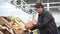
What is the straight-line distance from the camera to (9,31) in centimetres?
387

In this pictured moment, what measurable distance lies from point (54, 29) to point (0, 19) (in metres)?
1.00

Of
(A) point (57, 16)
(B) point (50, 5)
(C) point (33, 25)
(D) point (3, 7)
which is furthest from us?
(B) point (50, 5)

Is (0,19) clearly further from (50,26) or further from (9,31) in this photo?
(50,26)

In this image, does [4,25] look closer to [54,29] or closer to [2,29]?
[2,29]

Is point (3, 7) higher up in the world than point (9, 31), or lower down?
higher up

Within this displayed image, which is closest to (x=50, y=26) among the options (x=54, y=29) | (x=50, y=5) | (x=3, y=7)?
(x=54, y=29)

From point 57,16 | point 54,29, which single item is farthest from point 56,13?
point 54,29

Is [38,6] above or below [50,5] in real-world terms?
above

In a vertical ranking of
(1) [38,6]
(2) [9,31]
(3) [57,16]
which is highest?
(1) [38,6]

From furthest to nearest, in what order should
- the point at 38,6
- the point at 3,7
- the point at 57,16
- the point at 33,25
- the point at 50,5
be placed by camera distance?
the point at 50,5 < the point at 57,16 < the point at 38,6 < the point at 33,25 < the point at 3,7

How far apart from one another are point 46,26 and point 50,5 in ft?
31.2

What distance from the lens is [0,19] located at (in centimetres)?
381

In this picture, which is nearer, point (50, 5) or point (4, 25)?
point (4, 25)

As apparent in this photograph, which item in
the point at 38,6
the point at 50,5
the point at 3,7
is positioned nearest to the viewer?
the point at 3,7
